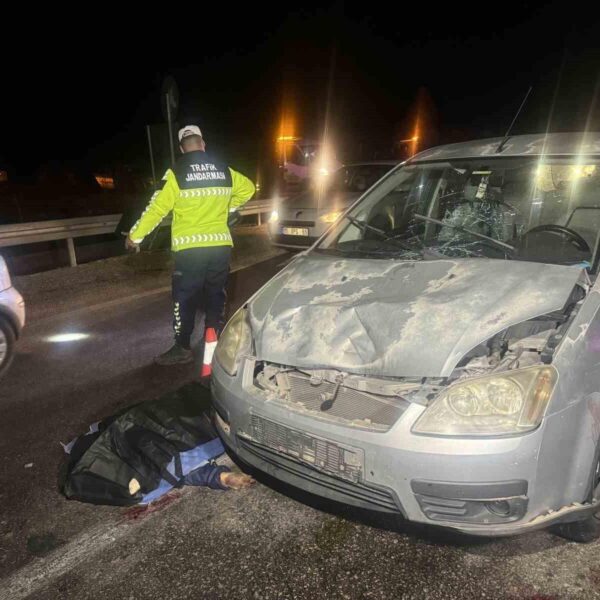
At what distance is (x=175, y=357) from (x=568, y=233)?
3171 mm

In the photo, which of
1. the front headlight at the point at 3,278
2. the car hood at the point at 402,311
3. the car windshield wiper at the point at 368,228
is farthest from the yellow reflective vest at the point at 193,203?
the car hood at the point at 402,311

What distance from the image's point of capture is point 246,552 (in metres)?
2.22

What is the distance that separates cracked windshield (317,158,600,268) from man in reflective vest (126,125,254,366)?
1.18 m

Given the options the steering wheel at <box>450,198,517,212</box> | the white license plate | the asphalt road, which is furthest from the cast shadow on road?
the white license plate

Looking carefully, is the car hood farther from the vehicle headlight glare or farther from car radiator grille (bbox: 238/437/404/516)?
car radiator grille (bbox: 238/437/404/516)

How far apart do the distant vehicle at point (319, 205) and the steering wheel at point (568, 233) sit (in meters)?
5.22

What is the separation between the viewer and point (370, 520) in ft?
7.82

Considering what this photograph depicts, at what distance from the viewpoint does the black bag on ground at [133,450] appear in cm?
A: 252

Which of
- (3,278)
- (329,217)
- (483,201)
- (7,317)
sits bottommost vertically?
(7,317)

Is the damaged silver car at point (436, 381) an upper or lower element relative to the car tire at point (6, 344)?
upper

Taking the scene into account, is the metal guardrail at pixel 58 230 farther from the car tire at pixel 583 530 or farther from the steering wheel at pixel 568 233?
the car tire at pixel 583 530

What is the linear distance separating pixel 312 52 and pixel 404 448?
4296cm

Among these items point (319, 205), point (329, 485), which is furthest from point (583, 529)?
point (319, 205)

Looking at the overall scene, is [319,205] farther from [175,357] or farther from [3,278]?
[3,278]
